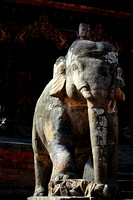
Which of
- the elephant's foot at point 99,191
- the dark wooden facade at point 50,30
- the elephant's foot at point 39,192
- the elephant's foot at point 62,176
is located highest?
the dark wooden facade at point 50,30

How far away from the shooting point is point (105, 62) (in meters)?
2.73

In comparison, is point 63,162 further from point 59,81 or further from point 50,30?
point 50,30

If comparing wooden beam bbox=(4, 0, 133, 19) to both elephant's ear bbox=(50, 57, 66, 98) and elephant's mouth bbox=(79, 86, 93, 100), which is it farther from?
elephant's mouth bbox=(79, 86, 93, 100)

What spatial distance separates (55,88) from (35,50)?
25.2ft

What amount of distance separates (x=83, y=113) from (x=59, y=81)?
35 centimetres

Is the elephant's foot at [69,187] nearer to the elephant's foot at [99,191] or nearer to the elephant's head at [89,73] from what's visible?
the elephant's foot at [99,191]

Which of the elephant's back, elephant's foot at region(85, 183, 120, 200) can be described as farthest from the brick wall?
elephant's foot at region(85, 183, 120, 200)

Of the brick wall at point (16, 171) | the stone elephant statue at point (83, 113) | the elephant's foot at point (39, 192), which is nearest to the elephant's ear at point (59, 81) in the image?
the stone elephant statue at point (83, 113)

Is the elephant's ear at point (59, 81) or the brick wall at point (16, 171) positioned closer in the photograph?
the elephant's ear at point (59, 81)

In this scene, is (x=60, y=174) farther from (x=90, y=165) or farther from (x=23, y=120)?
(x=23, y=120)

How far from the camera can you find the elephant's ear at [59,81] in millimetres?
Result: 2908

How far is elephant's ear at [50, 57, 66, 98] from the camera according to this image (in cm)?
Answer: 291

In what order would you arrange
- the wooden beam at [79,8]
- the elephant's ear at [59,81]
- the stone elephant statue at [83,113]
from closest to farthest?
the stone elephant statue at [83,113] → the elephant's ear at [59,81] → the wooden beam at [79,8]

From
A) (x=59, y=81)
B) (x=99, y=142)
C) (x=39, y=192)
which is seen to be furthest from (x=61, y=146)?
(x=39, y=192)
